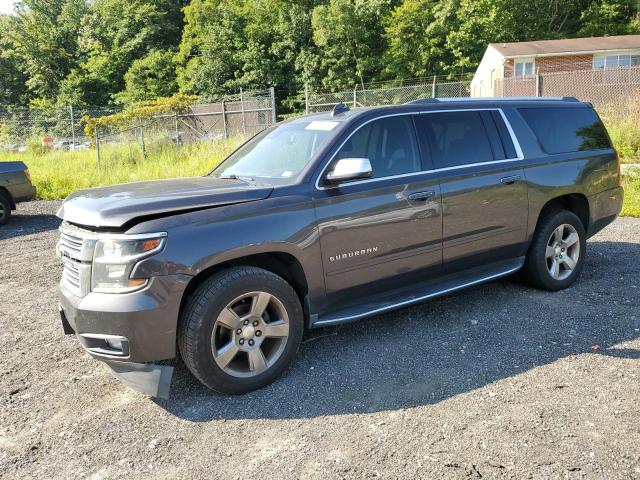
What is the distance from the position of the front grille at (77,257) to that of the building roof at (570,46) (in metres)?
31.1

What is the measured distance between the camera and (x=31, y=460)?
A: 9.95ft

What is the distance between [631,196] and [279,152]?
7.56 m

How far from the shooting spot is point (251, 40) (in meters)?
48.2

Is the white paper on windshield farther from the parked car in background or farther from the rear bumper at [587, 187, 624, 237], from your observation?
the parked car in background

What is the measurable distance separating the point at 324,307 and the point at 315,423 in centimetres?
91

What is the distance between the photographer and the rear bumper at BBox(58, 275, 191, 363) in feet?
10.5

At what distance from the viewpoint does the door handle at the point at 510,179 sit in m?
4.79

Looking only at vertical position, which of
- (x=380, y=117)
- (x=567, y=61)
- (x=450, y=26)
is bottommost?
(x=380, y=117)

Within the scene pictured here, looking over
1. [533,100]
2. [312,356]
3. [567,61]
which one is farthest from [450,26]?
[312,356]

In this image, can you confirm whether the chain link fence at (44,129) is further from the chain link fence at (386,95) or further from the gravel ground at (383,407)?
the gravel ground at (383,407)

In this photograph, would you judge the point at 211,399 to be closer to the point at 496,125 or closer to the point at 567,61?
the point at 496,125

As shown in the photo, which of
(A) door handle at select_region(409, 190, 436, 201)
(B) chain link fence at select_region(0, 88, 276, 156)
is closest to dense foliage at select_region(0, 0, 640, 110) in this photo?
(B) chain link fence at select_region(0, 88, 276, 156)

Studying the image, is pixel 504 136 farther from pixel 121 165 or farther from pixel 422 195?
pixel 121 165

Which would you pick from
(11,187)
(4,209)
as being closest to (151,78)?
A: (11,187)
